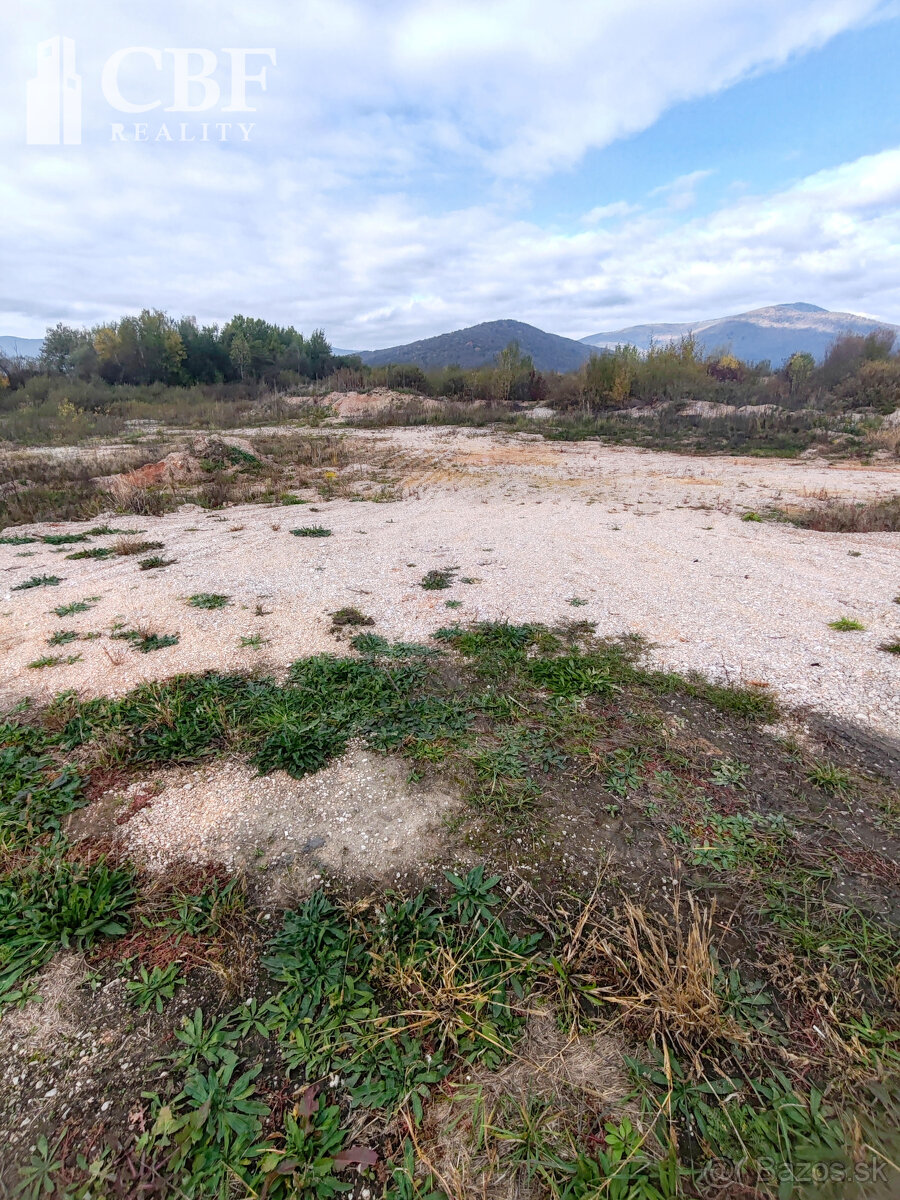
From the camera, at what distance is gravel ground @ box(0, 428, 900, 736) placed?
4.28 meters

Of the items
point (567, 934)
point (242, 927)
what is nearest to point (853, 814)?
point (567, 934)

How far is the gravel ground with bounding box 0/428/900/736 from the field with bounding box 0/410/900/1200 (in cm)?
6

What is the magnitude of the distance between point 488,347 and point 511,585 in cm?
11618

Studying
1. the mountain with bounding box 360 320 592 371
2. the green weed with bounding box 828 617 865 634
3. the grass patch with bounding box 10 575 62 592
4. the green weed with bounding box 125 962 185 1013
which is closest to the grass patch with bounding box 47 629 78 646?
the grass patch with bounding box 10 575 62 592

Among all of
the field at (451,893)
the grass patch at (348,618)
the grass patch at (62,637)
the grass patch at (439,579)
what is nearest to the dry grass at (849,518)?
the field at (451,893)

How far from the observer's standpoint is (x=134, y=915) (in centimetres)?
230

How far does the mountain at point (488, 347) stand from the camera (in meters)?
105

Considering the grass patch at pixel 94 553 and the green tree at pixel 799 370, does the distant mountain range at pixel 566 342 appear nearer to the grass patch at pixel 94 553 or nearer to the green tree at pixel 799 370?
the green tree at pixel 799 370

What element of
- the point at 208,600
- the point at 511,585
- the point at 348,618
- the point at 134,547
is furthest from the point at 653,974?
the point at 134,547

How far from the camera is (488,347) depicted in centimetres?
10906

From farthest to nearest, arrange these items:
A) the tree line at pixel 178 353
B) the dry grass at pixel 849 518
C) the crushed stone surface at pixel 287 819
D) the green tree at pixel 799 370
Result: the tree line at pixel 178 353, the green tree at pixel 799 370, the dry grass at pixel 849 518, the crushed stone surface at pixel 287 819

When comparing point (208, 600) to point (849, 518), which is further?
point (849, 518)

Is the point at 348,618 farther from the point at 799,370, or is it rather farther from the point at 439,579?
the point at 799,370

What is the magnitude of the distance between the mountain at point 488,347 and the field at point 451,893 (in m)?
101
